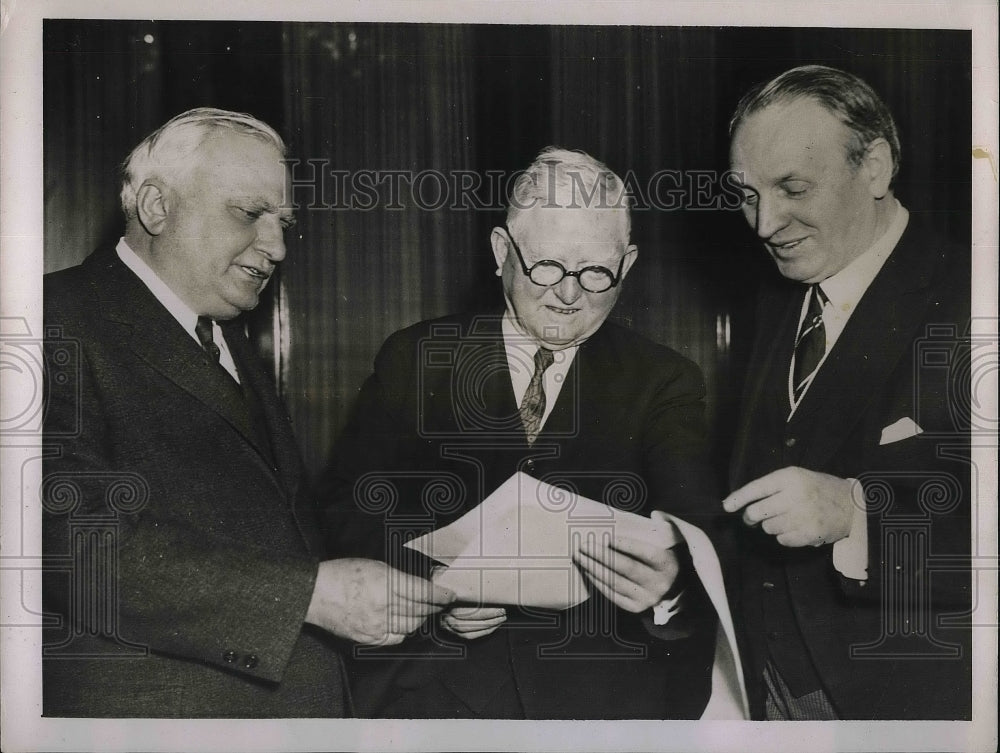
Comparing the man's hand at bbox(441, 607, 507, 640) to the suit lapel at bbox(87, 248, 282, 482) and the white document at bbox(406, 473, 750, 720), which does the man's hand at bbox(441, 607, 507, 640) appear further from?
the suit lapel at bbox(87, 248, 282, 482)

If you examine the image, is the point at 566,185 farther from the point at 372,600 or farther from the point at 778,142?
the point at 372,600

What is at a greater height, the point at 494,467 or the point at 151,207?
the point at 151,207

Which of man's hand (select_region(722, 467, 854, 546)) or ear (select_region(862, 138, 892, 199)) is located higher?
ear (select_region(862, 138, 892, 199))

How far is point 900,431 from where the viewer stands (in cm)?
217

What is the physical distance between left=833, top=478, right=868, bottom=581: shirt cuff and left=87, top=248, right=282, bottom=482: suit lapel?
1.43m

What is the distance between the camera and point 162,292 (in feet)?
6.95

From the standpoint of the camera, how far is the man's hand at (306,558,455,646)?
2129 millimetres

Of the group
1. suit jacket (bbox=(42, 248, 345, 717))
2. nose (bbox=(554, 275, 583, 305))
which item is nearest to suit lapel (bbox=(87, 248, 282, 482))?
suit jacket (bbox=(42, 248, 345, 717))

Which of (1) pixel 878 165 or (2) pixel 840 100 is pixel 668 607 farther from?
(2) pixel 840 100

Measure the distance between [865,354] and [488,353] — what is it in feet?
3.09

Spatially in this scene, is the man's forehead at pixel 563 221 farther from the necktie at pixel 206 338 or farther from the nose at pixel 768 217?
the necktie at pixel 206 338

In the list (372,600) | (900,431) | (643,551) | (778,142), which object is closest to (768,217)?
(778,142)

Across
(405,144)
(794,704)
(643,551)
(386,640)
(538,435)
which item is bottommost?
(794,704)

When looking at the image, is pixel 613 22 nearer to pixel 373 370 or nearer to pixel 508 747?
pixel 373 370
